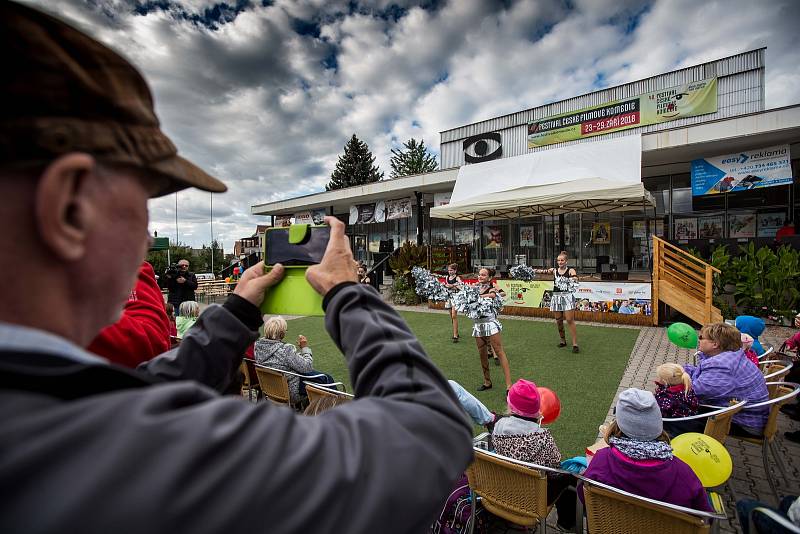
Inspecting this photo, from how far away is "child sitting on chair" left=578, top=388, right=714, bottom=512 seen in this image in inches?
87.9

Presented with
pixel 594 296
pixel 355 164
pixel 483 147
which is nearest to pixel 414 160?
pixel 355 164

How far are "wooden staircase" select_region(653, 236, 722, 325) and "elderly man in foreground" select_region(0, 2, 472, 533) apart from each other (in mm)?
10515

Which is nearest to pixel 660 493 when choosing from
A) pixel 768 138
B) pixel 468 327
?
pixel 468 327

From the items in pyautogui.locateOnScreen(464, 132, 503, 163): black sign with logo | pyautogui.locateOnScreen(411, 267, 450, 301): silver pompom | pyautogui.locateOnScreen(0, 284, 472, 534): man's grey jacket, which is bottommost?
pyautogui.locateOnScreen(411, 267, 450, 301): silver pompom

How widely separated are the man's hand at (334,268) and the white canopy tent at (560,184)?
10872 mm

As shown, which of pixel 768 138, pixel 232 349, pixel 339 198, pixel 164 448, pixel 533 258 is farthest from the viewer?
pixel 339 198

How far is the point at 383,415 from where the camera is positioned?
0.60 m

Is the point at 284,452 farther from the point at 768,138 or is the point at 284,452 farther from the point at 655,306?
the point at 768,138

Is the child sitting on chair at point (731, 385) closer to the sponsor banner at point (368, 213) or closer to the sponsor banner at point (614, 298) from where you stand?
the sponsor banner at point (614, 298)

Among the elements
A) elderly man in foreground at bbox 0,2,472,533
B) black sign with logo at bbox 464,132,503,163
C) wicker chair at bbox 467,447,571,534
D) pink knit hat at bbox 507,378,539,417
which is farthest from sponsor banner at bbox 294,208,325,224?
elderly man in foreground at bbox 0,2,472,533

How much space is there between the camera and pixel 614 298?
34.0ft

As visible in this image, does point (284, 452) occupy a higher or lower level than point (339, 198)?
lower

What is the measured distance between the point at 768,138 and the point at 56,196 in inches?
583

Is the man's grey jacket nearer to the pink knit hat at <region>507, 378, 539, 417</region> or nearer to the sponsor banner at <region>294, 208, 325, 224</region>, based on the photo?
the pink knit hat at <region>507, 378, 539, 417</region>
